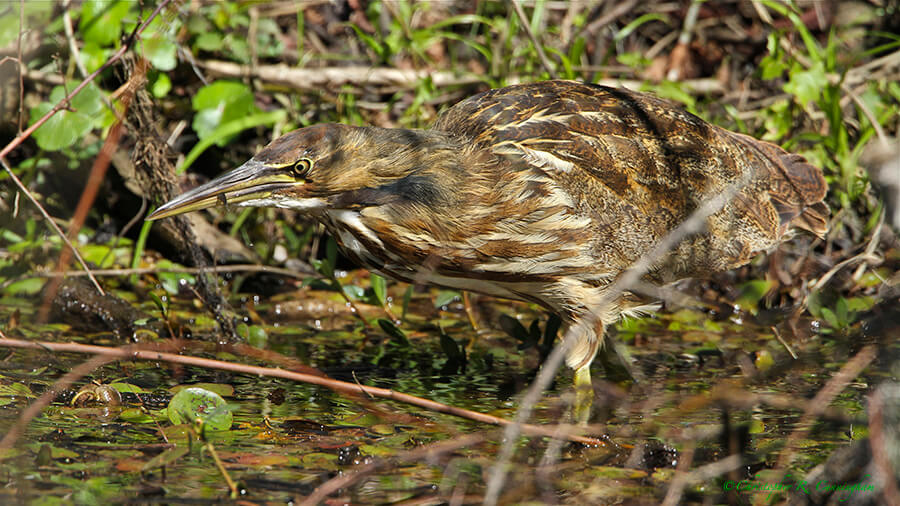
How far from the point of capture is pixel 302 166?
10.3 feet

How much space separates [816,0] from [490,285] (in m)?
3.24

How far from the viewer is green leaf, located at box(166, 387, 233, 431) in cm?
282

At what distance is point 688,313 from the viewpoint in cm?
438

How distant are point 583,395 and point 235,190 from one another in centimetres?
133

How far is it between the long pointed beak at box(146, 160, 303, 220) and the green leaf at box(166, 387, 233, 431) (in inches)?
23.3

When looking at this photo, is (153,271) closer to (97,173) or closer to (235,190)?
Answer: (235,190)

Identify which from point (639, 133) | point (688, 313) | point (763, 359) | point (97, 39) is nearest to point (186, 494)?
point (639, 133)

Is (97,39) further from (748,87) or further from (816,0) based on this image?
(816,0)

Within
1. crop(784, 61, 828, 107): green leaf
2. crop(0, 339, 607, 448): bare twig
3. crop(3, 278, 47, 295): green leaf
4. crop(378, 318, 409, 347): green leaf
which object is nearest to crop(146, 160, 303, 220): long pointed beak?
crop(0, 339, 607, 448): bare twig

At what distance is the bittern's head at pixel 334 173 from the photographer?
3.11 m

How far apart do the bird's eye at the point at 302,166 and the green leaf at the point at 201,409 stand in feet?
2.41

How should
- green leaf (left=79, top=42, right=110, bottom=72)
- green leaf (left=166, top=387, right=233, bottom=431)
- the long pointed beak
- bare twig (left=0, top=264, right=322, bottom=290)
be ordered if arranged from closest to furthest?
1. green leaf (left=166, top=387, right=233, bottom=431)
2. the long pointed beak
3. bare twig (left=0, top=264, right=322, bottom=290)
4. green leaf (left=79, top=42, right=110, bottom=72)

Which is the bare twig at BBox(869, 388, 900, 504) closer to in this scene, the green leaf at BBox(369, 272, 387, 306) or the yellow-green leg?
the yellow-green leg

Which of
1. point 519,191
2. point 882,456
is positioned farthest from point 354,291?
point 882,456
